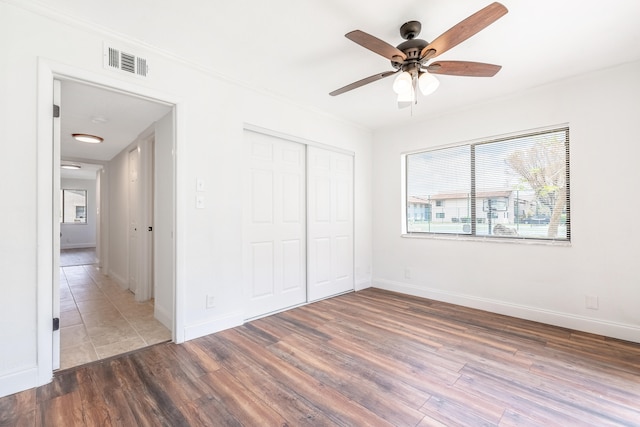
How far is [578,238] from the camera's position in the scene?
2.90 metres

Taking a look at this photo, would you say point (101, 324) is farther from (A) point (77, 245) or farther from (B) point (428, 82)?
(A) point (77, 245)

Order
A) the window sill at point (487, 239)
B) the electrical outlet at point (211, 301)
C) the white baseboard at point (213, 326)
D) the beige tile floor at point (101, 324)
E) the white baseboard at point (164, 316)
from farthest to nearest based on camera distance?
the window sill at point (487, 239) → the white baseboard at point (164, 316) → the electrical outlet at point (211, 301) → the white baseboard at point (213, 326) → the beige tile floor at point (101, 324)

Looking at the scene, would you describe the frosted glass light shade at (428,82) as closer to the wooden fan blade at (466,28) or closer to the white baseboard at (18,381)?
the wooden fan blade at (466,28)

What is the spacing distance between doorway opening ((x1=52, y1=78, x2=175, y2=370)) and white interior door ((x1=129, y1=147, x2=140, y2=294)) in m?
0.01

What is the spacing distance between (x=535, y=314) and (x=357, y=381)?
93.1 inches

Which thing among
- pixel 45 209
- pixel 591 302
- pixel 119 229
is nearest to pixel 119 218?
pixel 119 229

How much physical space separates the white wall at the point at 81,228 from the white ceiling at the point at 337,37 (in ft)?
27.8

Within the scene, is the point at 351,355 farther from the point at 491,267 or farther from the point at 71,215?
the point at 71,215

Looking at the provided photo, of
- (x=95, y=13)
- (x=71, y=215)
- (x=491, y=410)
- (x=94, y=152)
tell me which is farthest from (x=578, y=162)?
(x=71, y=215)

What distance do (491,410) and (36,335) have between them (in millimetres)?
2952

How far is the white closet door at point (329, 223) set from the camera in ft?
12.5

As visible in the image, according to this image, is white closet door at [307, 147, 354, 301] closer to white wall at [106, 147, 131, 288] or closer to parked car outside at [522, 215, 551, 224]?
parked car outside at [522, 215, 551, 224]

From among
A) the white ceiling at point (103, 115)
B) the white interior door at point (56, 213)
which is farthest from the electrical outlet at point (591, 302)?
the white interior door at point (56, 213)

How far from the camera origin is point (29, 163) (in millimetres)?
1896
